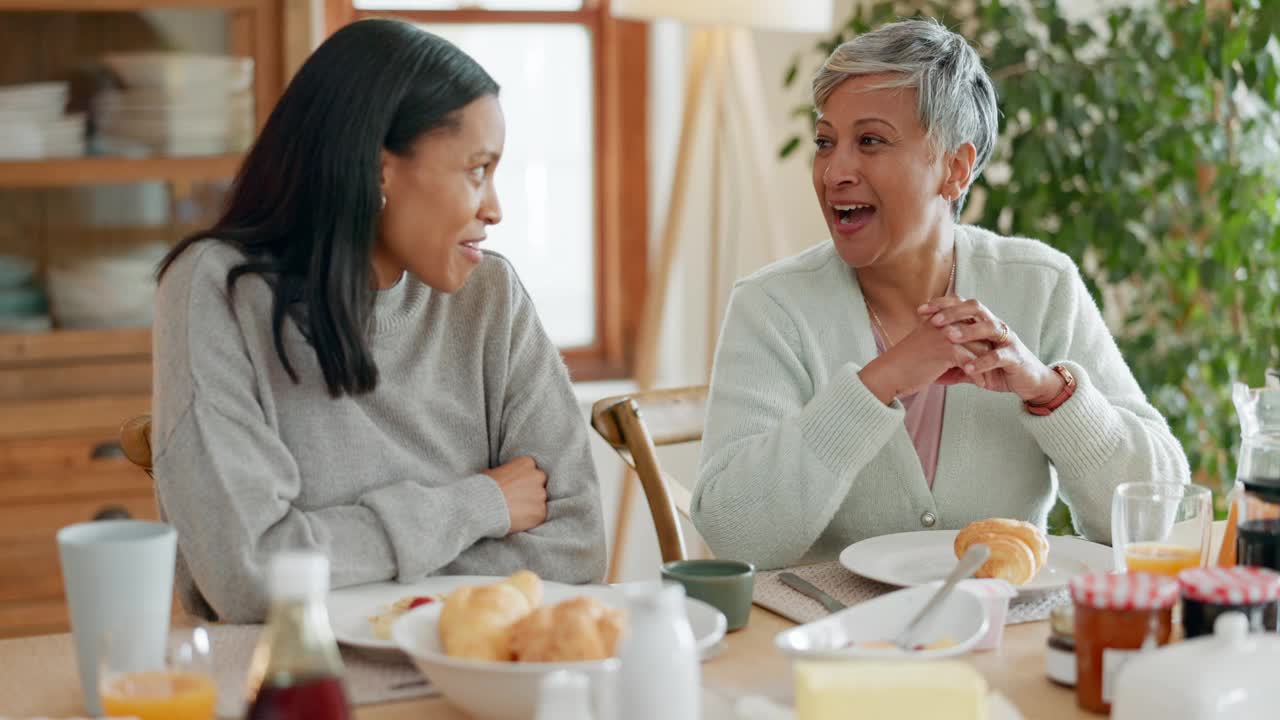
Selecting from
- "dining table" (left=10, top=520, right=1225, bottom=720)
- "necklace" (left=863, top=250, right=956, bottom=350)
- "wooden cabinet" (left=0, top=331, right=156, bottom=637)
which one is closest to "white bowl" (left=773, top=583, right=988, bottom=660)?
"dining table" (left=10, top=520, right=1225, bottom=720)

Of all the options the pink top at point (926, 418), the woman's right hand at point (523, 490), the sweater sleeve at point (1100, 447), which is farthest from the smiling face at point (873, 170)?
the woman's right hand at point (523, 490)

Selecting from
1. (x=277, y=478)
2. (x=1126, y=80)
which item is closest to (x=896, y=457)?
(x=277, y=478)

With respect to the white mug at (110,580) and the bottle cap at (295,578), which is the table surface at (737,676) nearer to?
the white mug at (110,580)

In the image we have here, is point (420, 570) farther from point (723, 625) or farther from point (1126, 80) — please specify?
point (1126, 80)

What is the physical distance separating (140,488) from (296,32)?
3.17 feet

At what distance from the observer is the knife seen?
140 cm

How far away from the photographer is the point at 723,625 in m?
1.21

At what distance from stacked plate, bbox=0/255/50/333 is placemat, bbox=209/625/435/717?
72.2 inches

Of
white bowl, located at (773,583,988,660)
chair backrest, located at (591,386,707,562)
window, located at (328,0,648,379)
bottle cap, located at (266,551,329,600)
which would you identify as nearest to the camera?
bottle cap, located at (266,551,329,600)

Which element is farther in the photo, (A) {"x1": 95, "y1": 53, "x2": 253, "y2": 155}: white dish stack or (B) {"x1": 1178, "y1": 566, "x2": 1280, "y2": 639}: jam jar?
(A) {"x1": 95, "y1": 53, "x2": 253, "y2": 155}: white dish stack

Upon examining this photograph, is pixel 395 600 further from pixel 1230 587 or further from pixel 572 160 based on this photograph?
pixel 572 160

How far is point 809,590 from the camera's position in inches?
57.2

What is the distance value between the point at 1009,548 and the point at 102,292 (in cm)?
216

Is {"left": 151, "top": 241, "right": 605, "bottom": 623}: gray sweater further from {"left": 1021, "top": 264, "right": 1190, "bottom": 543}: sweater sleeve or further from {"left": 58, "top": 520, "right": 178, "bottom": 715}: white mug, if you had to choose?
{"left": 1021, "top": 264, "right": 1190, "bottom": 543}: sweater sleeve
